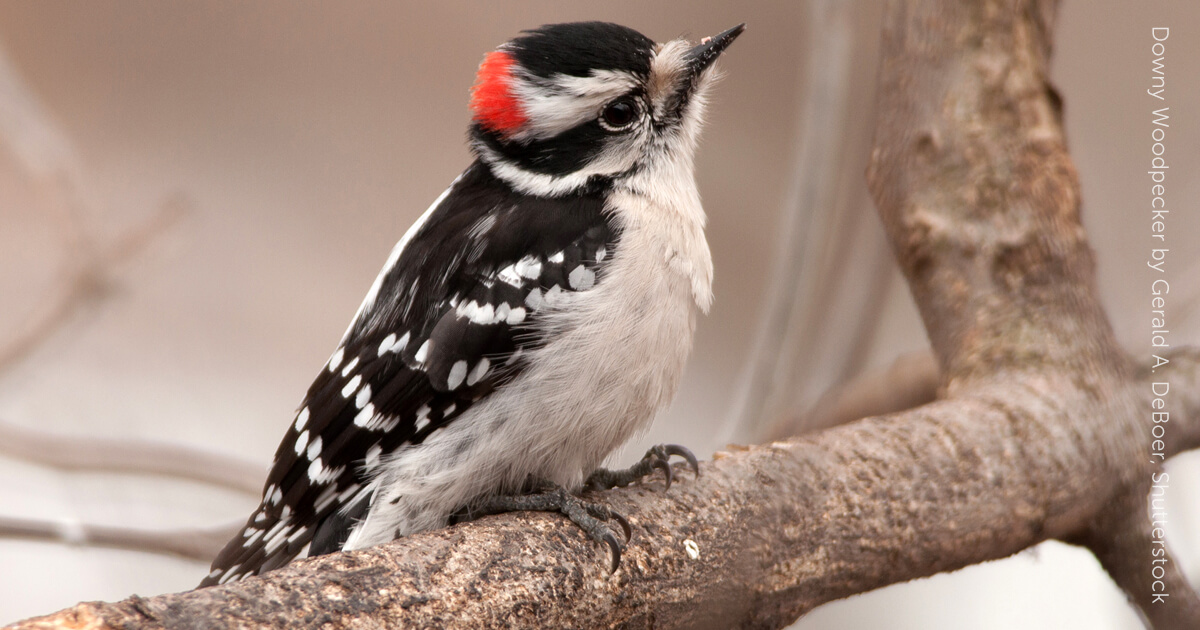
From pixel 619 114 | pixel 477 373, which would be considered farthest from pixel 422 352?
pixel 619 114

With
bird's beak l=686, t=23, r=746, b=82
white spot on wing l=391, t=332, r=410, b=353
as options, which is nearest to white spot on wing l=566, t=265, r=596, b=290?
white spot on wing l=391, t=332, r=410, b=353

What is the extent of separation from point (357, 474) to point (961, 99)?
6.41 ft

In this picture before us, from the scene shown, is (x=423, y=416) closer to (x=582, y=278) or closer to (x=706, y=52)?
(x=582, y=278)

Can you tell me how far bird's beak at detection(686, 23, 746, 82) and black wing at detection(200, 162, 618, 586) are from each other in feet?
1.45

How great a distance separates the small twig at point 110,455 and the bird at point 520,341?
0.34 meters

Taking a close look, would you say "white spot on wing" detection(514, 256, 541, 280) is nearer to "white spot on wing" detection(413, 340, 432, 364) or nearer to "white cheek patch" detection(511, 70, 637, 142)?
"white spot on wing" detection(413, 340, 432, 364)

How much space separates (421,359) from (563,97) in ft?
2.21

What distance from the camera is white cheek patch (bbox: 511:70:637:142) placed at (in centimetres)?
224

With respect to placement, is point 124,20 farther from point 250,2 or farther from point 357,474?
point 357,474

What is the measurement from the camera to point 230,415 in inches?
168

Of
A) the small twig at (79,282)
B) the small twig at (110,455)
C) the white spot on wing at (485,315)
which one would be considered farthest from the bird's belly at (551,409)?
the small twig at (79,282)

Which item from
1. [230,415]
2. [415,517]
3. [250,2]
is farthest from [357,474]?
[250,2]

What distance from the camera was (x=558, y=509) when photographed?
1941 millimetres

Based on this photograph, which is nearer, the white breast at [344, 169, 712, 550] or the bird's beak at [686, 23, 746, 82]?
the white breast at [344, 169, 712, 550]
